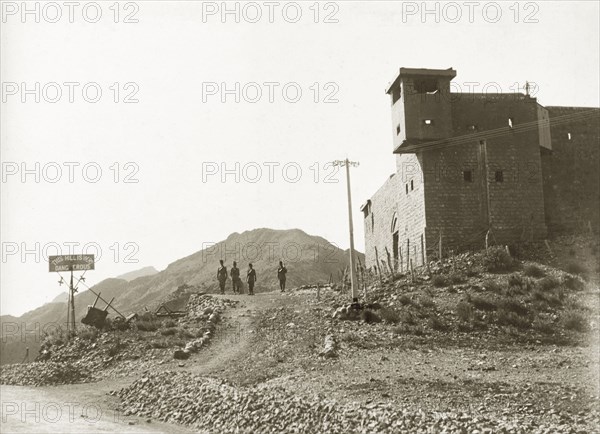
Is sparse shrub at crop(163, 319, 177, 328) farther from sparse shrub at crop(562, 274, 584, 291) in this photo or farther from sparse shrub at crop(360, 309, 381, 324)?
sparse shrub at crop(562, 274, 584, 291)

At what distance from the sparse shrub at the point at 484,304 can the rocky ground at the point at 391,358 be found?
33 millimetres

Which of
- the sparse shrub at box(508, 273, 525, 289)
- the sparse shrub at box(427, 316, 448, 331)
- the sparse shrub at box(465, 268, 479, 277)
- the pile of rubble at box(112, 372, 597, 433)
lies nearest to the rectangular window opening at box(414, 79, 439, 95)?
the sparse shrub at box(465, 268, 479, 277)

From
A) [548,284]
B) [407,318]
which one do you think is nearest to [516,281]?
[548,284]

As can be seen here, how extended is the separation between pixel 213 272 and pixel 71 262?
3752cm

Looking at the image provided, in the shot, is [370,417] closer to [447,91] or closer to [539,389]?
[539,389]

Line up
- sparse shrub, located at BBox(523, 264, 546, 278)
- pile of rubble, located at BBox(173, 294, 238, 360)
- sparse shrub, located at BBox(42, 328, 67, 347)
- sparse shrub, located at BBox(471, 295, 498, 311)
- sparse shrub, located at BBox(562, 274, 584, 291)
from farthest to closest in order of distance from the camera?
sparse shrub, located at BBox(42, 328, 67, 347) < sparse shrub, located at BBox(523, 264, 546, 278) < sparse shrub, located at BBox(562, 274, 584, 291) < sparse shrub, located at BBox(471, 295, 498, 311) < pile of rubble, located at BBox(173, 294, 238, 360)

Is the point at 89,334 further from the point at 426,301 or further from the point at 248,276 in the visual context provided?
the point at 426,301

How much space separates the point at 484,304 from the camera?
2255 centimetres

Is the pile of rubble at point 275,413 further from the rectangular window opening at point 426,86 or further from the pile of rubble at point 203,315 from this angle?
the rectangular window opening at point 426,86

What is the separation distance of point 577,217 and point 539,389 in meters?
18.5

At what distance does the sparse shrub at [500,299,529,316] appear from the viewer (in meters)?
21.9

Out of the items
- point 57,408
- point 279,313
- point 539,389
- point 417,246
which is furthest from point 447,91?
point 57,408

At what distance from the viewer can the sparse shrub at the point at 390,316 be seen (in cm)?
2217

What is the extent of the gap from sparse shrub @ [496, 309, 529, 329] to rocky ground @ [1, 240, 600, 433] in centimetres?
4
